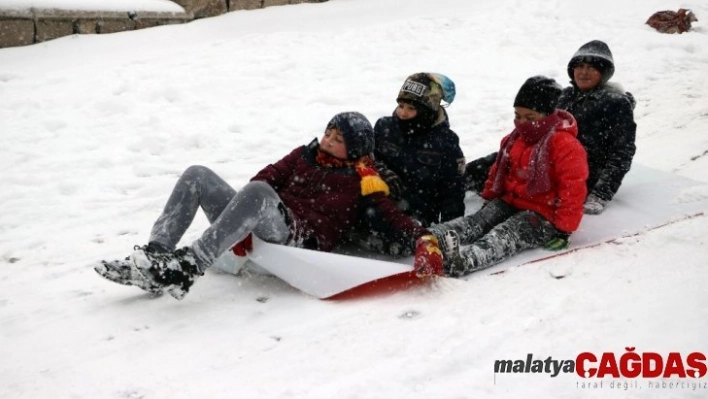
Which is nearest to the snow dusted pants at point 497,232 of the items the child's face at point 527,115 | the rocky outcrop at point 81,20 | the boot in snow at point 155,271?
the child's face at point 527,115

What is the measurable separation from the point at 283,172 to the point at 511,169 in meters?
1.29

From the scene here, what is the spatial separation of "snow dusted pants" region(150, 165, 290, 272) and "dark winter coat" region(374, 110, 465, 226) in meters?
0.89

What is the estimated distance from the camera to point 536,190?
12.0ft

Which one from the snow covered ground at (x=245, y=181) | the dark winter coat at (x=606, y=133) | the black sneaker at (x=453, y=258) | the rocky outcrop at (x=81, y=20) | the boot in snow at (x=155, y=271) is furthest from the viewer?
the rocky outcrop at (x=81, y=20)

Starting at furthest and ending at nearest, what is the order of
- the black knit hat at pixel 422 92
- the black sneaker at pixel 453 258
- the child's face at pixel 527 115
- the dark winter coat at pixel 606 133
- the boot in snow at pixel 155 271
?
the dark winter coat at pixel 606 133
the black knit hat at pixel 422 92
the child's face at pixel 527 115
the black sneaker at pixel 453 258
the boot in snow at pixel 155 271

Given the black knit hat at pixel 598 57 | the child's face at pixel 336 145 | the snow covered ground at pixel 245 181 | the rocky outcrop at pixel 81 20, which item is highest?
the rocky outcrop at pixel 81 20

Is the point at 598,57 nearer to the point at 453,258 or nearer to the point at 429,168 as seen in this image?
the point at 429,168

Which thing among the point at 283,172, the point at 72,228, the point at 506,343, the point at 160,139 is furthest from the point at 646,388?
the point at 160,139

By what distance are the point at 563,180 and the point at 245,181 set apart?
2.36 m

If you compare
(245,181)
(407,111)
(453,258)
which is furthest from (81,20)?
(453,258)

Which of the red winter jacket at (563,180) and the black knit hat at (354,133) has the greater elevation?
the black knit hat at (354,133)

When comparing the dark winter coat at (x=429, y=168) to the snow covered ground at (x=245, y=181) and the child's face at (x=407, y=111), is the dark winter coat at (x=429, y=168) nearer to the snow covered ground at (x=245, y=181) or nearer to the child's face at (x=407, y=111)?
the child's face at (x=407, y=111)

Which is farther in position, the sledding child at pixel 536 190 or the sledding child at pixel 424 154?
the sledding child at pixel 424 154

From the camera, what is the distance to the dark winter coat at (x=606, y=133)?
4199 mm
